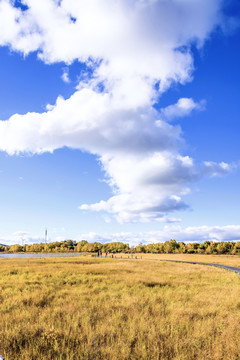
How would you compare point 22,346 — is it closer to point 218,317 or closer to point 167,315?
point 167,315

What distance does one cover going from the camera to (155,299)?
37.4ft

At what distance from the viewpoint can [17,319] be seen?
8047 millimetres

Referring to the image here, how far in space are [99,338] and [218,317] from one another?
4.66 meters

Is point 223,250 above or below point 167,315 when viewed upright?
below

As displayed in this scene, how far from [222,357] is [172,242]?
182m

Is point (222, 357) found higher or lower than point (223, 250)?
higher

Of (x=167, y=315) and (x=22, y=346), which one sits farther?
(x=167, y=315)

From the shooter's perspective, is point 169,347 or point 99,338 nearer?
point 169,347

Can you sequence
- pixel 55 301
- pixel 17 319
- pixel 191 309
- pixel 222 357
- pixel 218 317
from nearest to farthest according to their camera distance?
pixel 222 357 → pixel 17 319 → pixel 218 317 → pixel 191 309 → pixel 55 301

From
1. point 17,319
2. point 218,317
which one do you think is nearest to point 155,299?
point 218,317

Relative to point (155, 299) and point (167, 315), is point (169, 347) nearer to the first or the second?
point (167, 315)

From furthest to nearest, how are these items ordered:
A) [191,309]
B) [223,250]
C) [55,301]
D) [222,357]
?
[223,250], [55,301], [191,309], [222,357]

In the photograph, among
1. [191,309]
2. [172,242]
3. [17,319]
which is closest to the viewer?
[17,319]

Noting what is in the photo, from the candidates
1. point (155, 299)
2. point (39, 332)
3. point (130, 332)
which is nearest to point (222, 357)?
point (130, 332)
